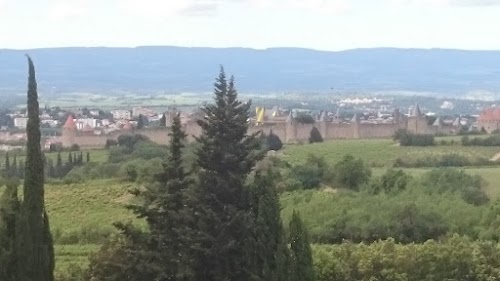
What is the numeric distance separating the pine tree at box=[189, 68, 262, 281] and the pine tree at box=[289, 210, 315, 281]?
924 mm

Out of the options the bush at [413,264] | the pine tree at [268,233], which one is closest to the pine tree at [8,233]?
the pine tree at [268,233]

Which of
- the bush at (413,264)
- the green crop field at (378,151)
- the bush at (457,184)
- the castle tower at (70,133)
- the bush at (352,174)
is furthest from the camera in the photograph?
the castle tower at (70,133)

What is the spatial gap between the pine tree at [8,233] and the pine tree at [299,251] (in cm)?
595

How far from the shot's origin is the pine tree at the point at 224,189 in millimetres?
20359

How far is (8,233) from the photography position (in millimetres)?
20078

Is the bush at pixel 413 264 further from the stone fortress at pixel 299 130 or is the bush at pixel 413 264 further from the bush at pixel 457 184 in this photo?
the stone fortress at pixel 299 130

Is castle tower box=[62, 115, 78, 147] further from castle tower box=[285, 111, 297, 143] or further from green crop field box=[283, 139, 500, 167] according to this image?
green crop field box=[283, 139, 500, 167]

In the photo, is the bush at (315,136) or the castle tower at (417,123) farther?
the castle tower at (417,123)

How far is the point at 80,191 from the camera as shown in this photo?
169ft

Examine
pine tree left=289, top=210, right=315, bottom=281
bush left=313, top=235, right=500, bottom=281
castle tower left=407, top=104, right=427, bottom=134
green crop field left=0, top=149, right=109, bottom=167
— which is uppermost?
pine tree left=289, top=210, right=315, bottom=281

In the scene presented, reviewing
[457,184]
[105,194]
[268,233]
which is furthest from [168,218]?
[105,194]

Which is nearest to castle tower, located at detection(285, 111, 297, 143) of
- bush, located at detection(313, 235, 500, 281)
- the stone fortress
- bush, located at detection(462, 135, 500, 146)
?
the stone fortress

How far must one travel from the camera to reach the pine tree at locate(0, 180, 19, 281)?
19484mm

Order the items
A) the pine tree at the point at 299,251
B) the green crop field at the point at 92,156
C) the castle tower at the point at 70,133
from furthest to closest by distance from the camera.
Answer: the castle tower at the point at 70,133 < the green crop field at the point at 92,156 < the pine tree at the point at 299,251
